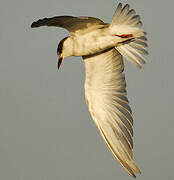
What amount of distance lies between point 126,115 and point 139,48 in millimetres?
1040

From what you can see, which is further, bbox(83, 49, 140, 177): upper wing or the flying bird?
bbox(83, 49, 140, 177): upper wing

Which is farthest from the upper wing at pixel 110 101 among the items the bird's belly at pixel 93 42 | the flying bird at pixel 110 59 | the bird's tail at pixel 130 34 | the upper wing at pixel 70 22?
the upper wing at pixel 70 22

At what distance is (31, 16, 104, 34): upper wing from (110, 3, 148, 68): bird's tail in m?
0.40

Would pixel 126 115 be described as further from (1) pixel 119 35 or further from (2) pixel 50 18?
(2) pixel 50 18

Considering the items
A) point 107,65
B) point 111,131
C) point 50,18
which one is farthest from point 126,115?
point 50,18

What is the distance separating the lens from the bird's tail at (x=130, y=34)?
792cm

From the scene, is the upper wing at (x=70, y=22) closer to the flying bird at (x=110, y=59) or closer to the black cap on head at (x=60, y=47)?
the flying bird at (x=110, y=59)

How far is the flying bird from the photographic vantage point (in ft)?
25.5

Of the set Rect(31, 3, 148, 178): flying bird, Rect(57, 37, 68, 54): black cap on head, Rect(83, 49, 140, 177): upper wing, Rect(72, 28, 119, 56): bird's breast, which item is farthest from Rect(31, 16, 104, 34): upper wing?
Rect(83, 49, 140, 177): upper wing

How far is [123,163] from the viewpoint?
794 cm

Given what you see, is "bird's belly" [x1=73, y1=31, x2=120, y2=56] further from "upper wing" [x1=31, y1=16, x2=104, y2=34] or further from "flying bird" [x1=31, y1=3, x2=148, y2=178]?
"upper wing" [x1=31, y1=16, x2=104, y2=34]

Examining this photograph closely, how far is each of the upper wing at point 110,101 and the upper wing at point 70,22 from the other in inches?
37.6

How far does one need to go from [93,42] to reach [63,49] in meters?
0.55

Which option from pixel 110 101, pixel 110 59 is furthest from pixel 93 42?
pixel 110 101
